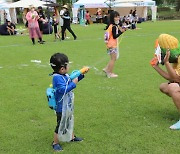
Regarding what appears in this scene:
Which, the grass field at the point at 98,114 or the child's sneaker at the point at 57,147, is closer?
the child's sneaker at the point at 57,147

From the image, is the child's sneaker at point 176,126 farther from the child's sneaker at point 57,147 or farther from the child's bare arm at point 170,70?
the child's sneaker at point 57,147

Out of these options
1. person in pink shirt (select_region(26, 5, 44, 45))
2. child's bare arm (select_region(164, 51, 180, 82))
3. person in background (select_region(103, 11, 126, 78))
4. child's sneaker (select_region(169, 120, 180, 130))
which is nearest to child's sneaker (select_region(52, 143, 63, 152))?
child's sneaker (select_region(169, 120, 180, 130))

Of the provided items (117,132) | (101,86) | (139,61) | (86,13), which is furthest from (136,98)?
(86,13)

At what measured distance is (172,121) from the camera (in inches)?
184

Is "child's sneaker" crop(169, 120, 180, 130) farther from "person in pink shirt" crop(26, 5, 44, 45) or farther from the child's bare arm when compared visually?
"person in pink shirt" crop(26, 5, 44, 45)

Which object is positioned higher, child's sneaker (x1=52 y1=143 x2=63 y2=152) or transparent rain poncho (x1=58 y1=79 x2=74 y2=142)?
transparent rain poncho (x1=58 y1=79 x2=74 y2=142)

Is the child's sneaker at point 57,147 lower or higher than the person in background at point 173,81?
lower

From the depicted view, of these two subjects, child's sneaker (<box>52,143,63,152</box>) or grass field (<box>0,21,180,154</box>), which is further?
grass field (<box>0,21,180,154</box>)

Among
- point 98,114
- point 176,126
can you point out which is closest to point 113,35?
point 98,114

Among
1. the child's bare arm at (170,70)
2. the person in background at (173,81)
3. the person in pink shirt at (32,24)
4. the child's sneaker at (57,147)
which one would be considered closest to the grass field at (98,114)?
the child's sneaker at (57,147)

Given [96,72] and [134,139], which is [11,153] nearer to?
[134,139]

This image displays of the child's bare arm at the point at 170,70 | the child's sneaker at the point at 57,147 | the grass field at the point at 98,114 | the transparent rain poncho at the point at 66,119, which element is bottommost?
the grass field at the point at 98,114

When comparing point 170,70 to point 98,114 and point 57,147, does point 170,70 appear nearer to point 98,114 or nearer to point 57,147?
point 98,114

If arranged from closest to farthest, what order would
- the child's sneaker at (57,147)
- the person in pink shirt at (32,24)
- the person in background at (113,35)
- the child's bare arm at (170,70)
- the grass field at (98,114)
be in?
the child's sneaker at (57,147) < the grass field at (98,114) < the child's bare arm at (170,70) < the person in background at (113,35) < the person in pink shirt at (32,24)
